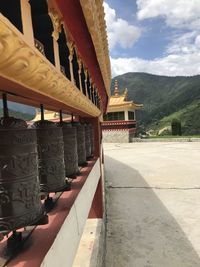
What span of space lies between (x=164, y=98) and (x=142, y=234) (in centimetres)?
11100

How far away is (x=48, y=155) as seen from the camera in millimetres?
2049

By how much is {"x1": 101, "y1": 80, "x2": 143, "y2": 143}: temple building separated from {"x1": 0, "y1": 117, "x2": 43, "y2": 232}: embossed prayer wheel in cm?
2600

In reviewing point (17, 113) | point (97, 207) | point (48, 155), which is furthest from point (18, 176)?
point (17, 113)

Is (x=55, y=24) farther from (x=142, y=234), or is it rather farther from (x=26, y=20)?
(x=142, y=234)

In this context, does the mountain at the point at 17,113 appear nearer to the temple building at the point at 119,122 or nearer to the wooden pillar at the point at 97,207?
the wooden pillar at the point at 97,207

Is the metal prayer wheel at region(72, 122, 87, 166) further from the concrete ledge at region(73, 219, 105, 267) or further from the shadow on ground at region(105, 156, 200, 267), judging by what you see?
the shadow on ground at region(105, 156, 200, 267)

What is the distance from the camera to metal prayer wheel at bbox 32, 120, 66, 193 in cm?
203

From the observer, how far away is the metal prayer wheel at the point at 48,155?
203cm

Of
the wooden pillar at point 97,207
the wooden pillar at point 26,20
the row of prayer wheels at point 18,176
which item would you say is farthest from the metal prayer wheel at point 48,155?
the wooden pillar at point 97,207

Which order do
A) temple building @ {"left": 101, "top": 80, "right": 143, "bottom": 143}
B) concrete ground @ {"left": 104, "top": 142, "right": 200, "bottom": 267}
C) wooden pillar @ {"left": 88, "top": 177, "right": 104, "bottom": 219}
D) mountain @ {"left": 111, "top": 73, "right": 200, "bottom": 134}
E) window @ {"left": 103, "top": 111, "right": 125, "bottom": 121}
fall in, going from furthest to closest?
1. mountain @ {"left": 111, "top": 73, "right": 200, "bottom": 134}
2. window @ {"left": 103, "top": 111, "right": 125, "bottom": 121}
3. temple building @ {"left": 101, "top": 80, "right": 143, "bottom": 143}
4. wooden pillar @ {"left": 88, "top": 177, "right": 104, "bottom": 219}
5. concrete ground @ {"left": 104, "top": 142, "right": 200, "bottom": 267}

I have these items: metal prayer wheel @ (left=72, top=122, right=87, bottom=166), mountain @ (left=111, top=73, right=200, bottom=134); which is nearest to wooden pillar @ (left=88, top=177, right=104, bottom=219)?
metal prayer wheel @ (left=72, top=122, right=87, bottom=166)

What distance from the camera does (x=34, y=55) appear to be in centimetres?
110

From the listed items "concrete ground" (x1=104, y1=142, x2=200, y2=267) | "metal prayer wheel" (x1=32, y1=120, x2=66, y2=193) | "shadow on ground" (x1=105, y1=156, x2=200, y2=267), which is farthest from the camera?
"concrete ground" (x1=104, y1=142, x2=200, y2=267)

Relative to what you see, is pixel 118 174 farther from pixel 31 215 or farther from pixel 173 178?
pixel 31 215
